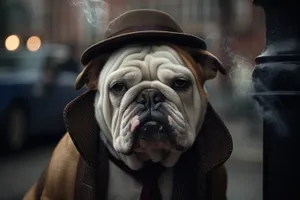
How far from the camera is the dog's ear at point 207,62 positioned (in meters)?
1.91

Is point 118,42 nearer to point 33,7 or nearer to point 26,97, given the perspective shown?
point 33,7

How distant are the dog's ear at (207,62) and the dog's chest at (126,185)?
0.37 metres

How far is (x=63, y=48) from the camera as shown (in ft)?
7.75

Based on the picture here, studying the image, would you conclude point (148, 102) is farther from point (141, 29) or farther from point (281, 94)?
point (281, 94)

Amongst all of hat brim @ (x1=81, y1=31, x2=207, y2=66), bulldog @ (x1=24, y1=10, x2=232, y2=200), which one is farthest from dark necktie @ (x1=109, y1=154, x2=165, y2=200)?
hat brim @ (x1=81, y1=31, x2=207, y2=66)

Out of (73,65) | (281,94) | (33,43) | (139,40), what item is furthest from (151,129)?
(33,43)

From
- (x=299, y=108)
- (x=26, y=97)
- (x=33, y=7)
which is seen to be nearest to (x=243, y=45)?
(x=299, y=108)

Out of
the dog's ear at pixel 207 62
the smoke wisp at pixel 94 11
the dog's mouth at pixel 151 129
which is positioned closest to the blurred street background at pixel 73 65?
the smoke wisp at pixel 94 11

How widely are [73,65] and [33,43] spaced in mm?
589

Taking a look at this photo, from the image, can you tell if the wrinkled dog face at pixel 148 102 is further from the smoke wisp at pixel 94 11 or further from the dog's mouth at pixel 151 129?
the smoke wisp at pixel 94 11

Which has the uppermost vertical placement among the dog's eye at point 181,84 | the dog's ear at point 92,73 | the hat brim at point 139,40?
the hat brim at point 139,40

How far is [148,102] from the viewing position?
1.79 metres

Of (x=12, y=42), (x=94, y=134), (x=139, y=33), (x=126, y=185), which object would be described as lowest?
(x=126, y=185)

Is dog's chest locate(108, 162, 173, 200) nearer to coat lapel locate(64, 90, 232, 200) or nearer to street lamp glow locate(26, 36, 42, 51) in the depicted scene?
coat lapel locate(64, 90, 232, 200)
